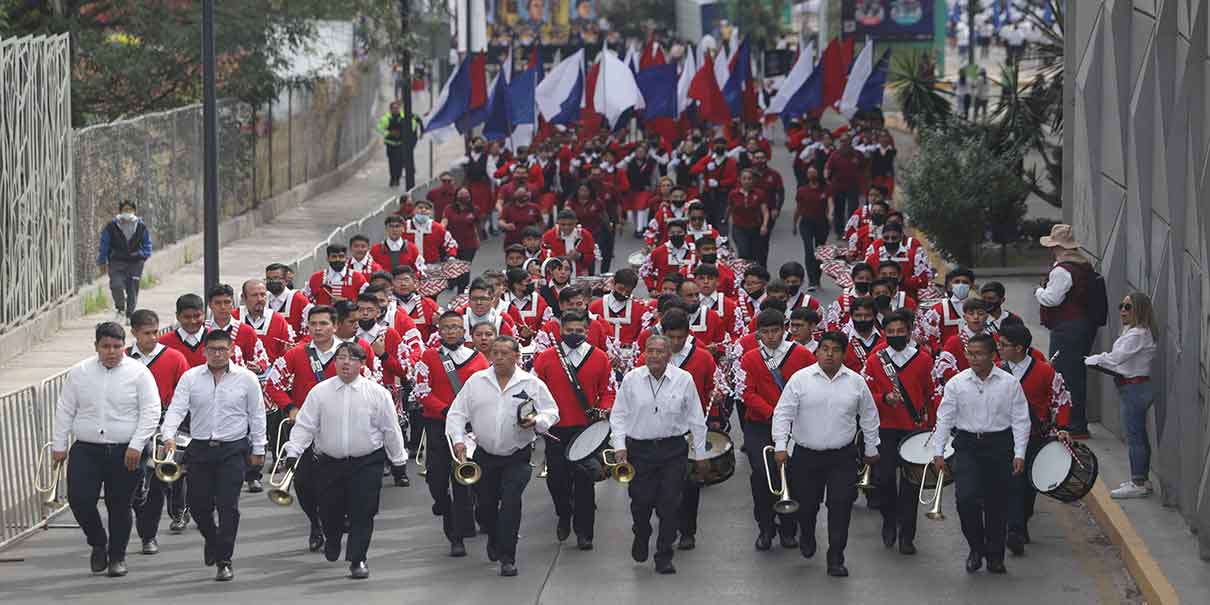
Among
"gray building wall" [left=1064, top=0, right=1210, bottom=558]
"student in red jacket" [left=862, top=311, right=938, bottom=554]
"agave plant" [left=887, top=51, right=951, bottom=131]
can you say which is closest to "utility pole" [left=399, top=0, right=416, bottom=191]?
"agave plant" [left=887, top=51, right=951, bottom=131]

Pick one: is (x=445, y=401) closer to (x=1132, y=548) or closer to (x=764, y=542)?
(x=764, y=542)

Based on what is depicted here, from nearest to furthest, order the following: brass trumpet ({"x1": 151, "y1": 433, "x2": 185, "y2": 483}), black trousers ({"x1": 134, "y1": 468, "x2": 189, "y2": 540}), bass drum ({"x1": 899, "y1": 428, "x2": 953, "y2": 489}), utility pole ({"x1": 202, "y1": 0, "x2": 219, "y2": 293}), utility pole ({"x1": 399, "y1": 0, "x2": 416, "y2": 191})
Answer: brass trumpet ({"x1": 151, "y1": 433, "x2": 185, "y2": 483}), bass drum ({"x1": 899, "y1": 428, "x2": 953, "y2": 489}), black trousers ({"x1": 134, "y1": 468, "x2": 189, "y2": 540}), utility pole ({"x1": 202, "y1": 0, "x2": 219, "y2": 293}), utility pole ({"x1": 399, "y1": 0, "x2": 416, "y2": 191})

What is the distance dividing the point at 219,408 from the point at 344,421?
81 cm

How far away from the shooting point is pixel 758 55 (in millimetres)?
79562

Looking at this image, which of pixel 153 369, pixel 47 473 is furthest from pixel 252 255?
pixel 153 369

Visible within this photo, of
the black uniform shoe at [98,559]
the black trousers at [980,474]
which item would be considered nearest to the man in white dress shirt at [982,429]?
the black trousers at [980,474]

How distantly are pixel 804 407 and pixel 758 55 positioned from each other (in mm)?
67458

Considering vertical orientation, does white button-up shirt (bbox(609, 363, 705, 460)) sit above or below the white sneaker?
above

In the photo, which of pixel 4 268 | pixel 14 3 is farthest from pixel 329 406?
pixel 14 3

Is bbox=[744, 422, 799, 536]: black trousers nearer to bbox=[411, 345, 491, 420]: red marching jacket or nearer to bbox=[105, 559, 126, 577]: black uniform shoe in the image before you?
bbox=[411, 345, 491, 420]: red marching jacket

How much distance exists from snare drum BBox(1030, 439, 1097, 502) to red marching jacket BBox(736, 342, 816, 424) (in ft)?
5.68

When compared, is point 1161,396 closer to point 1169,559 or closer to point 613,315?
point 1169,559

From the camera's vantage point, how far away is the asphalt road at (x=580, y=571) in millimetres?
12672

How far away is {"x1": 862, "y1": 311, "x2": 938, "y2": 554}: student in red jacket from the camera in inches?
543
